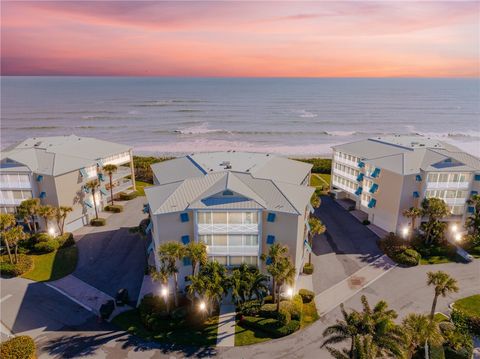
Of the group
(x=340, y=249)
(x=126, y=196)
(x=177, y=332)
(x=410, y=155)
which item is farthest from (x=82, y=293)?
(x=410, y=155)

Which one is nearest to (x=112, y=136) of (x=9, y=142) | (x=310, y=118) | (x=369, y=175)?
(x=9, y=142)

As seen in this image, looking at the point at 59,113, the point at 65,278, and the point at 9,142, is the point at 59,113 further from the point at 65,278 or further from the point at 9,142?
the point at 65,278

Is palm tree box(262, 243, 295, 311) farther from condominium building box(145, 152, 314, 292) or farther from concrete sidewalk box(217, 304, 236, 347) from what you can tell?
concrete sidewalk box(217, 304, 236, 347)

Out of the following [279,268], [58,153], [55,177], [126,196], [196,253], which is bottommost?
[126,196]

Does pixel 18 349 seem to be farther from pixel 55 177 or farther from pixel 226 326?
pixel 55 177

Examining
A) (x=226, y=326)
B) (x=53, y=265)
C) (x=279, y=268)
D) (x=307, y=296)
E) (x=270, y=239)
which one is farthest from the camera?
(x=53, y=265)
